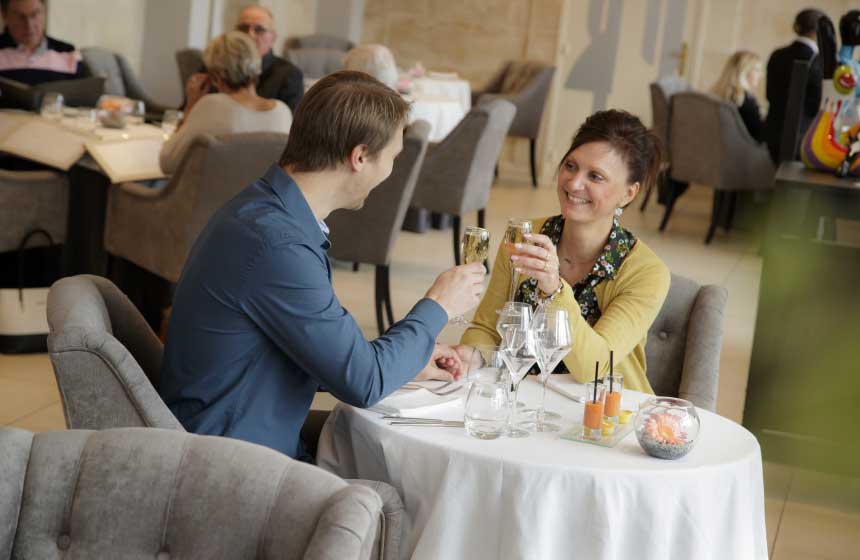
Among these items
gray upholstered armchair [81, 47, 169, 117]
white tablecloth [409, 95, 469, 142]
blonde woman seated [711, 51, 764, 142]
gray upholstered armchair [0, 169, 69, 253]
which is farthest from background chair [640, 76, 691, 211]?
gray upholstered armchair [0, 169, 69, 253]

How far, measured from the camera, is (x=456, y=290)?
7.13ft

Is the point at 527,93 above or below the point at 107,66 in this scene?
above

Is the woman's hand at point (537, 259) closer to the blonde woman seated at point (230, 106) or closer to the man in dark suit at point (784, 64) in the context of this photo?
the blonde woman seated at point (230, 106)

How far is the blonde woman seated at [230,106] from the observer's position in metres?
4.64

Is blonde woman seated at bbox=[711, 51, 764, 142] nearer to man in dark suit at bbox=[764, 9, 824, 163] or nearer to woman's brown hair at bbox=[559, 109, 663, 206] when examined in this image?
man in dark suit at bbox=[764, 9, 824, 163]

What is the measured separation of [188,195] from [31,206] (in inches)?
31.4

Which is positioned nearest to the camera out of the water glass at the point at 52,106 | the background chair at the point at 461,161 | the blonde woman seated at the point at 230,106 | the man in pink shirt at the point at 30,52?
the blonde woman seated at the point at 230,106

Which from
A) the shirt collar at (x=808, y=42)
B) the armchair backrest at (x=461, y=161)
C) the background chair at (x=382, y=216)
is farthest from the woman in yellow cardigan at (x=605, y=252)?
the shirt collar at (x=808, y=42)

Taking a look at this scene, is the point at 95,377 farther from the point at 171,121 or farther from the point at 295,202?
the point at 171,121

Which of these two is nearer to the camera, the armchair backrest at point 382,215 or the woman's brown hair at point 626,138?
the woman's brown hair at point 626,138

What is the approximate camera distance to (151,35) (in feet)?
31.0

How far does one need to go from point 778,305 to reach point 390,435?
2400mm

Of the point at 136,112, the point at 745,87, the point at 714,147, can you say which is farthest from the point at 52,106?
the point at 745,87

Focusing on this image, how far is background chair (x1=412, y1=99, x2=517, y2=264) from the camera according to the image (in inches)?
245
